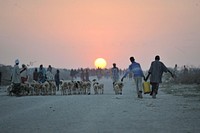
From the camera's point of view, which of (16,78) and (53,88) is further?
(53,88)

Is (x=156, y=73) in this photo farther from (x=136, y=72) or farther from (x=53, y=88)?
(x=53, y=88)

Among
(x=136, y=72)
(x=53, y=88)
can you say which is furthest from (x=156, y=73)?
(x=53, y=88)

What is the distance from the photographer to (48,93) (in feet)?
84.7

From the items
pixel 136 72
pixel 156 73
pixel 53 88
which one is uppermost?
pixel 136 72

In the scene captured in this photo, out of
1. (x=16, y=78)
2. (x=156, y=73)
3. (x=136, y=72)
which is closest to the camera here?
(x=156, y=73)

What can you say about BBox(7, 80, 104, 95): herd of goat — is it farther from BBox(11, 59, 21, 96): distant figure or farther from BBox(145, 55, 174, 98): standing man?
BBox(145, 55, 174, 98): standing man

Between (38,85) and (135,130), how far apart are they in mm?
17136

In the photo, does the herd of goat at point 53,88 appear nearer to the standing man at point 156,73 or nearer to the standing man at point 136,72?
the standing man at point 136,72

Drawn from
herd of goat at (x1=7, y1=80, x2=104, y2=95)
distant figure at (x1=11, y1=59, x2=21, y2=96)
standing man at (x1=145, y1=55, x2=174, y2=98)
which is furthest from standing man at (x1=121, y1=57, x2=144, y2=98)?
distant figure at (x1=11, y1=59, x2=21, y2=96)

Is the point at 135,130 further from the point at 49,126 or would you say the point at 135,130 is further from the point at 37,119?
the point at 37,119

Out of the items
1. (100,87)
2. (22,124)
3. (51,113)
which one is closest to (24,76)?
(100,87)

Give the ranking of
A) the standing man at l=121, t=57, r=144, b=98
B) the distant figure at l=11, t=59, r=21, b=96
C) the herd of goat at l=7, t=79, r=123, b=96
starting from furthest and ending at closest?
the herd of goat at l=7, t=79, r=123, b=96
the distant figure at l=11, t=59, r=21, b=96
the standing man at l=121, t=57, r=144, b=98

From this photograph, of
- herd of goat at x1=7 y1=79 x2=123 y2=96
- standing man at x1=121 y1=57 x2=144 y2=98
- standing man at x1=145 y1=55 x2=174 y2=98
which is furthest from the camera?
herd of goat at x1=7 y1=79 x2=123 y2=96

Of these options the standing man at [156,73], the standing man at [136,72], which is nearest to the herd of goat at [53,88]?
the standing man at [136,72]
